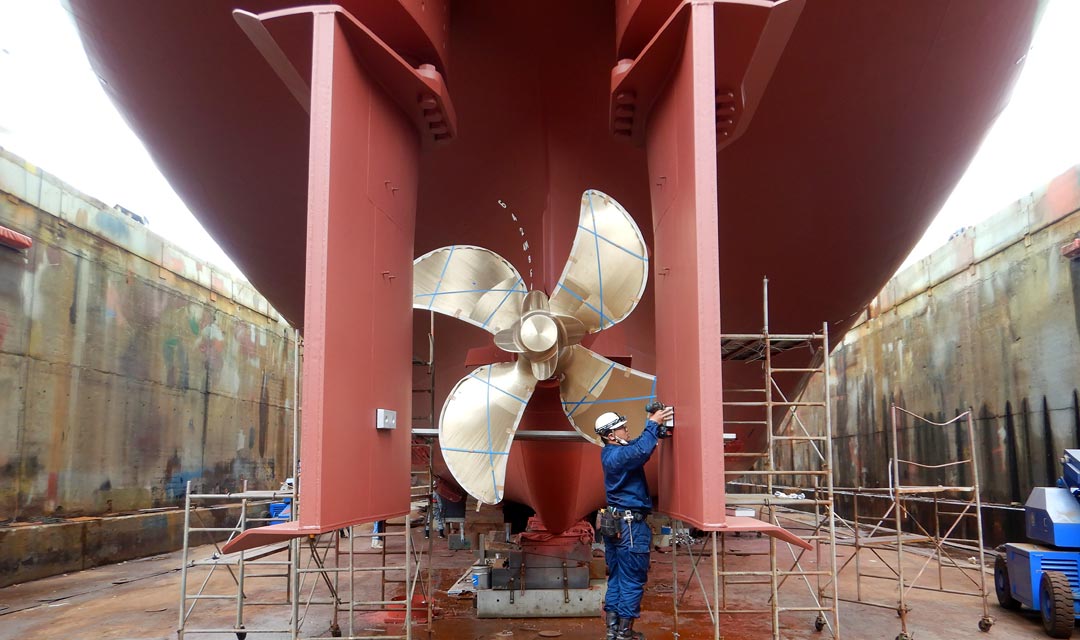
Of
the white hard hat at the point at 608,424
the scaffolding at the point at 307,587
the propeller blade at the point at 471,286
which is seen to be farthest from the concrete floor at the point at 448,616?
the propeller blade at the point at 471,286

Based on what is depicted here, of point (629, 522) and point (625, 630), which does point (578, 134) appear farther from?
point (625, 630)

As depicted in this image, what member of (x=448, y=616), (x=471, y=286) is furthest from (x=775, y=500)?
(x=448, y=616)

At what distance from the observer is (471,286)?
689 centimetres

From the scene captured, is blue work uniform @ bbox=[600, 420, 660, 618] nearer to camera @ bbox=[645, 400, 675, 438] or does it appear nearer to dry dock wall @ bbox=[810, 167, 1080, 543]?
camera @ bbox=[645, 400, 675, 438]

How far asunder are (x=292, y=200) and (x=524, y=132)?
293 cm

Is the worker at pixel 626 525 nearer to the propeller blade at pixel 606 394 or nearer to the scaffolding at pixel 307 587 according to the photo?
the propeller blade at pixel 606 394

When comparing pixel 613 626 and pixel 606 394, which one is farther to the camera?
pixel 606 394

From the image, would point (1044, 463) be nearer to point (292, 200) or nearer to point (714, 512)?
point (714, 512)

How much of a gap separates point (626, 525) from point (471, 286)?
256 centimetres

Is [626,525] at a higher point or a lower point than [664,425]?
lower

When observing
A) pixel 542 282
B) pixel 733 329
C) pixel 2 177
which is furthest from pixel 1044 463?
pixel 2 177

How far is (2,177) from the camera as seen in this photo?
10695 mm

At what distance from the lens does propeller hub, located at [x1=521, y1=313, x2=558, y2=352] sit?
6195 mm

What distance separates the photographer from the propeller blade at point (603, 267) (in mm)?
6219
